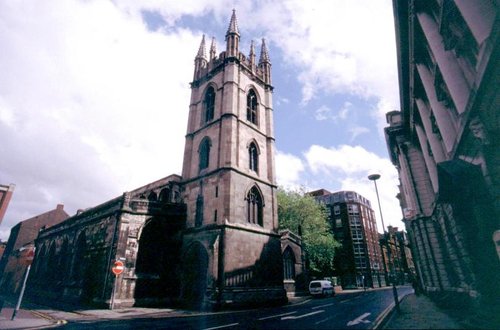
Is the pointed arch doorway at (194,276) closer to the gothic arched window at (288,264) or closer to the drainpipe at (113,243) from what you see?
the drainpipe at (113,243)

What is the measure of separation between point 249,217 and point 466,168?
1542 cm

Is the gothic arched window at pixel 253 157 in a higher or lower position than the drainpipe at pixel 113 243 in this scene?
higher

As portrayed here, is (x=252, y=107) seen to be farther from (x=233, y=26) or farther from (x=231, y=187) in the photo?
(x=231, y=187)

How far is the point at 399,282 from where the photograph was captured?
68.2 m

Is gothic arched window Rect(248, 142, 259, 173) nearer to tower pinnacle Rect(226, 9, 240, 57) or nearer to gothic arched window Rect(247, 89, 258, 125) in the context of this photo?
gothic arched window Rect(247, 89, 258, 125)

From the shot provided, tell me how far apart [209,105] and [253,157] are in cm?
750

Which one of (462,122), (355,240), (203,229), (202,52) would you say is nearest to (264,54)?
(202,52)

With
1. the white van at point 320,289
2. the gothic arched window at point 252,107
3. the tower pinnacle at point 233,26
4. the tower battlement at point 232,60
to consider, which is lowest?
the white van at point 320,289

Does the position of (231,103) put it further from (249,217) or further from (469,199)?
(469,199)

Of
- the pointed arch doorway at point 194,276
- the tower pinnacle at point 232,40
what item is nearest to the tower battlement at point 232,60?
the tower pinnacle at point 232,40

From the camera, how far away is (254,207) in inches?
859

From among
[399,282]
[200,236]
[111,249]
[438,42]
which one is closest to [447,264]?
[438,42]

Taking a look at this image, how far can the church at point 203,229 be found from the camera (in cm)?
1784

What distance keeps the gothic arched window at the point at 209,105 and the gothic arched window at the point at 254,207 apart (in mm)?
9042
